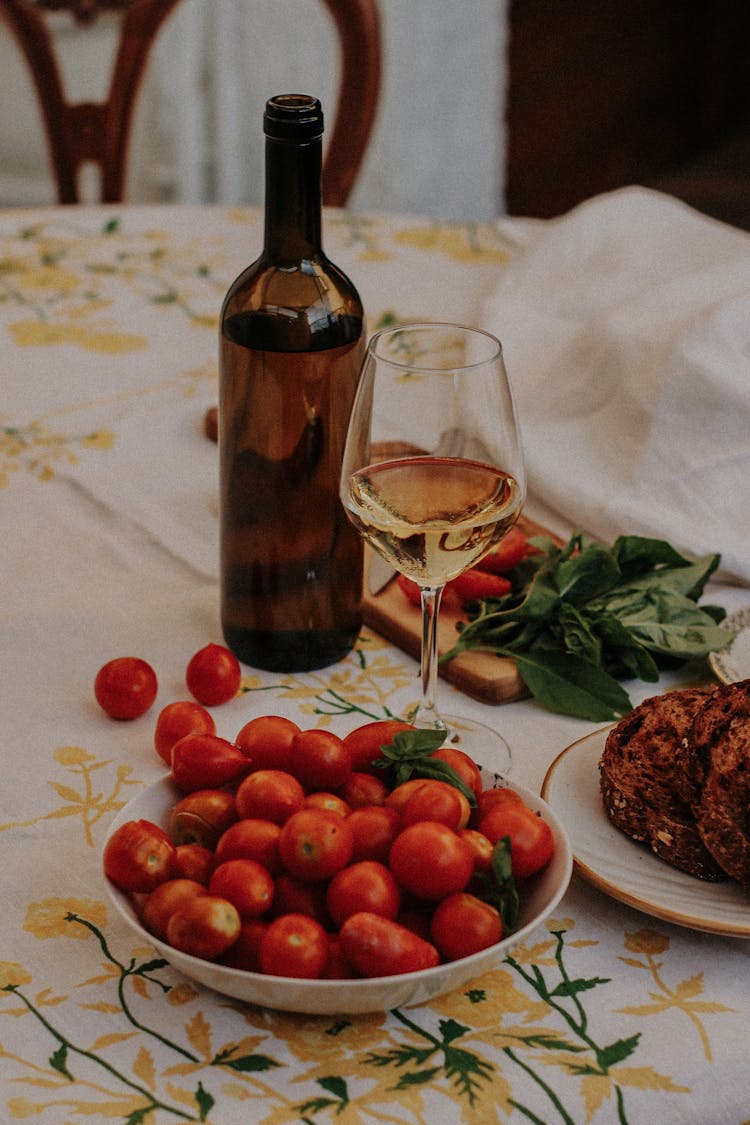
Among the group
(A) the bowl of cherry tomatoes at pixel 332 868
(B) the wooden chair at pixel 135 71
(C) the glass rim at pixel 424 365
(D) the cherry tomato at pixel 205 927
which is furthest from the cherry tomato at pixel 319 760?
(B) the wooden chair at pixel 135 71

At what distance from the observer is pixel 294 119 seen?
828 mm

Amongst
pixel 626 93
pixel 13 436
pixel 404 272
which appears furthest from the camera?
pixel 626 93

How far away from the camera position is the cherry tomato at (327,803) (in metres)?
0.69

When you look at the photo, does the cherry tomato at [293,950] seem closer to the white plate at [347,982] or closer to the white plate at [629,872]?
the white plate at [347,982]

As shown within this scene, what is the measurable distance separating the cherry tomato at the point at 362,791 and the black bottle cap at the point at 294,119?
41 cm

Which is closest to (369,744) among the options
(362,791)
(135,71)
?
(362,791)

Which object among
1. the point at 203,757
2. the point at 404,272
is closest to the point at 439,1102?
the point at 203,757

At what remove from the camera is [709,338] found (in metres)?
1.22

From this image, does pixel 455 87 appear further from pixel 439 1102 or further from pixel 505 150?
pixel 439 1102

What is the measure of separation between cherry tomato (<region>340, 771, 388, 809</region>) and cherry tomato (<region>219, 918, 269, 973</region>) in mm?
100

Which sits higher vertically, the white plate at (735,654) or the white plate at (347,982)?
the white plate at (347,982)

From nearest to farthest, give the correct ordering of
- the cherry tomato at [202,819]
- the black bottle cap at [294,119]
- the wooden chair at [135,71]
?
the cherry tomato at [202,819] → the black bottle cap at [294,119] → the wooden chair at [135,71]

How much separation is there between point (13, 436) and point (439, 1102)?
92 cm

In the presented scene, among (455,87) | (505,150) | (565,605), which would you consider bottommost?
(505,150)
